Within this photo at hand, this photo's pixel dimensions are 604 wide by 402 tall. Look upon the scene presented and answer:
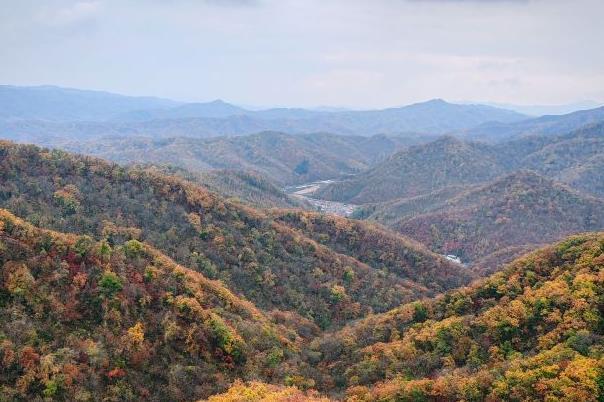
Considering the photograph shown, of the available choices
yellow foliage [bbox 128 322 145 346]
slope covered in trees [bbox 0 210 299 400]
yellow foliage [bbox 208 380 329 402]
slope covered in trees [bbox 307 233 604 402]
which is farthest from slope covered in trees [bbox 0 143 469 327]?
yellow foliage [bbox 208 380 329 402]

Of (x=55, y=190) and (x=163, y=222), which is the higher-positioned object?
(x=55, y=190)

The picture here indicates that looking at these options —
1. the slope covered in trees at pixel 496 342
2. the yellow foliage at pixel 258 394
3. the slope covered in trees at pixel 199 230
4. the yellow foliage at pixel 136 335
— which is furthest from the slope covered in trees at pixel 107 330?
the slope covered in trees at pixel 199 230

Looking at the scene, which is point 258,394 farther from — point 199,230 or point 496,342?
point 199,230

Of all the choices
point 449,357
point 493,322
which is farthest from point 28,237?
point 493,322

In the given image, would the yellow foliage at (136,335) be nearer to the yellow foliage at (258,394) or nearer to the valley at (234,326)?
the valley at (234,326)

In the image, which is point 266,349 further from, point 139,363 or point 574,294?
point 574,294
